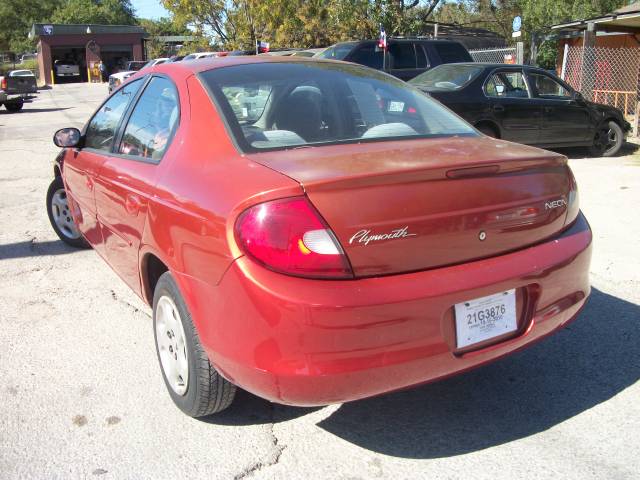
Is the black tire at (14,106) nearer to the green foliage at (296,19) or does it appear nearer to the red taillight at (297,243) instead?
the green foliage at (296,19)

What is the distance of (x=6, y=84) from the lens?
2355cm

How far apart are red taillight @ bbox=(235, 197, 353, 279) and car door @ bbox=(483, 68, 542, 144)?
26.4ft

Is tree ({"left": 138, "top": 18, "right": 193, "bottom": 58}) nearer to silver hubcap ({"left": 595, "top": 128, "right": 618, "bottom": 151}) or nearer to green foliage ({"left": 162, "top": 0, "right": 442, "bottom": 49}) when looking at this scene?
green foliage ({"left": 162, "top": 0, "right": 442, "bottom": 49})

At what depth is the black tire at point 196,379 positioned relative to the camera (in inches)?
110

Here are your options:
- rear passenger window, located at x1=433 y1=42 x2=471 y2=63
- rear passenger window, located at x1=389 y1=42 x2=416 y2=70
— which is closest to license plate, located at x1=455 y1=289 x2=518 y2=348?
rear passenger window, located at x1=389 y1=42 x2=416 y2=70

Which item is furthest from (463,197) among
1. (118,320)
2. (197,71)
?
(118,320)

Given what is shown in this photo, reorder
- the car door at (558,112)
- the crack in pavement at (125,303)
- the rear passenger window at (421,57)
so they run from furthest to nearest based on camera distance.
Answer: the rear passenger window at (421,57) → the car door at (558,112) → the crack in pavement at (125,303)

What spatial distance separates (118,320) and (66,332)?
33cm

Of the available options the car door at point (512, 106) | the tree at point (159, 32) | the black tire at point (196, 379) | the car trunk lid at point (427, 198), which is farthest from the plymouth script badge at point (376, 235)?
the tree at point (159, 32)

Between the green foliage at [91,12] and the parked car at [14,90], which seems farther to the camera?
the green foliage at [91,12]

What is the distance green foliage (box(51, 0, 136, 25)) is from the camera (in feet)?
215

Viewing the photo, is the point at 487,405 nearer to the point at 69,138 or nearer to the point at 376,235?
the point at 376,235

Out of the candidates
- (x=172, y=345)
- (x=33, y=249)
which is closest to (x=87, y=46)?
(x=33, y=249)

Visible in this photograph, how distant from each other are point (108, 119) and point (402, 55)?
32.2ft
